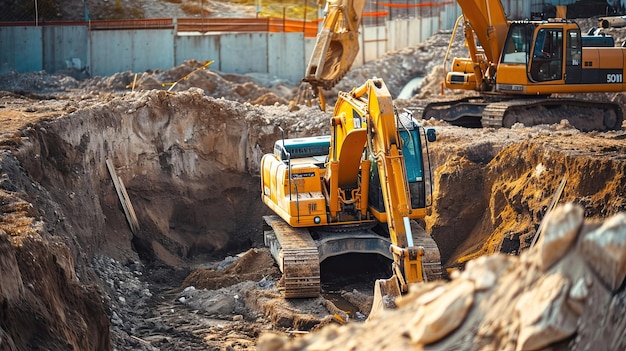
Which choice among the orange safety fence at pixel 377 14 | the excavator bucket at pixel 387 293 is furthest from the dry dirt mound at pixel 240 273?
the orange safety fence at pixel 377 14

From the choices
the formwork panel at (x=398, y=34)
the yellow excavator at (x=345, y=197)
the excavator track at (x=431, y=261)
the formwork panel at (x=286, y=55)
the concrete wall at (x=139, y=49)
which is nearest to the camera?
the excavator track at (x=431, y=261)

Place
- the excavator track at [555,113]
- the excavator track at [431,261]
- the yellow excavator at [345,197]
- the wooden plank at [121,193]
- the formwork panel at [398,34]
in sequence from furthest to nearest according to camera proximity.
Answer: the formwork panel at [398,34] → the excavator track at [555,113] → the wooden plank at [121,193] → the yellow excavator at [345,197] → the excavator track at [431,261]

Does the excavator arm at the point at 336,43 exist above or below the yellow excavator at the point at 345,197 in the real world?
above

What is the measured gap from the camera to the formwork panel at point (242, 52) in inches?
1238

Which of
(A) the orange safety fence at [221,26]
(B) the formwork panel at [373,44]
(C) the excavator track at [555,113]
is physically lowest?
(C) the excavator track at [555,113]

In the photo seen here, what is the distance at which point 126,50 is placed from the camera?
3102 cm

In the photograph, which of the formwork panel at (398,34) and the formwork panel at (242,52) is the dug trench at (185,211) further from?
the formwork panel at (398,34)

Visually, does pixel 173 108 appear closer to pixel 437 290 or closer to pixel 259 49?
pixel 259 49

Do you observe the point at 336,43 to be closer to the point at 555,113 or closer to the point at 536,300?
the point at 555,113

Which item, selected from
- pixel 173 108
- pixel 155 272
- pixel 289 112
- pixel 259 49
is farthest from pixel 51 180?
pixel 259 49

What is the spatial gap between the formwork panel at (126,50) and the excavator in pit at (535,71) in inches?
447

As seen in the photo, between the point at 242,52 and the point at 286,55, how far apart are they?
1389mm

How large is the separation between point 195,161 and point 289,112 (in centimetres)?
263

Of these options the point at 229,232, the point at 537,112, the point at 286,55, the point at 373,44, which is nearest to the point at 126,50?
the point at 286,55
